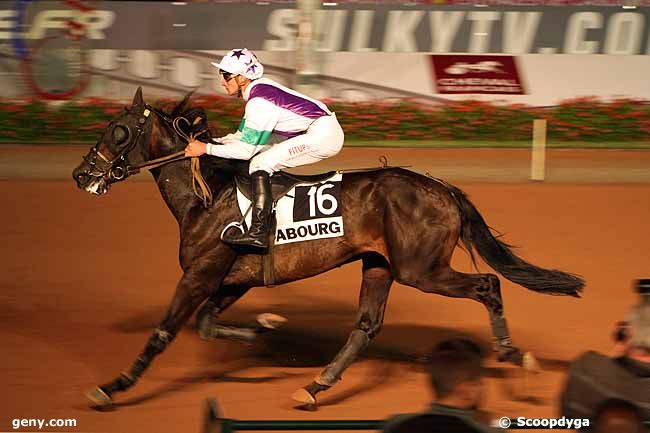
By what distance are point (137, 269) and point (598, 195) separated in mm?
6156

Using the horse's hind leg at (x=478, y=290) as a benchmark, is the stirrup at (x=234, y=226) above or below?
above

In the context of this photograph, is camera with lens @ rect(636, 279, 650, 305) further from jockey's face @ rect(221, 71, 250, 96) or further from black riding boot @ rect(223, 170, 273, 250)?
jockey's face @ rect(221, 71, 250, 96)

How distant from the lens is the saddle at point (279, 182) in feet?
24.8

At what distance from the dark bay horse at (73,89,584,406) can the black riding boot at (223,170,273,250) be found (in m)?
0.13

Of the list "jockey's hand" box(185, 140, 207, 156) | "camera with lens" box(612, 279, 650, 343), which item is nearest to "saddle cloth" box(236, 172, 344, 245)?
"jockey's hand" box(185, 140, 207, 156)

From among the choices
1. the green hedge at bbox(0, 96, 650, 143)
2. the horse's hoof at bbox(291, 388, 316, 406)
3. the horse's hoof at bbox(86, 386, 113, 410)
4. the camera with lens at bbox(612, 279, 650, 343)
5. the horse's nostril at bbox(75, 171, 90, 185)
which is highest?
the horse's nostril at bbox(75, 171, 90, 185)

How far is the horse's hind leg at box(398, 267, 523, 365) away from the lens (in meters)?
7.43

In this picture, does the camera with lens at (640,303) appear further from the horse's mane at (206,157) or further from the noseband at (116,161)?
the noseband at (116,161)

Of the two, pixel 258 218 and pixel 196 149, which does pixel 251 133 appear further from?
pixel 258 218

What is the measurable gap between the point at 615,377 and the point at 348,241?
112 inches

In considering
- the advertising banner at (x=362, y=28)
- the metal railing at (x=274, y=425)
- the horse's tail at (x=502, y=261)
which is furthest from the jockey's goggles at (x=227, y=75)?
the advertising banner at (x=362, y=28)

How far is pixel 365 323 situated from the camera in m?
7.64

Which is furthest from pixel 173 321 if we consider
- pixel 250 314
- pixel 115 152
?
pixel 250 314

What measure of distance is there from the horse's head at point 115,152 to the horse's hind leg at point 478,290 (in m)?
2.05
